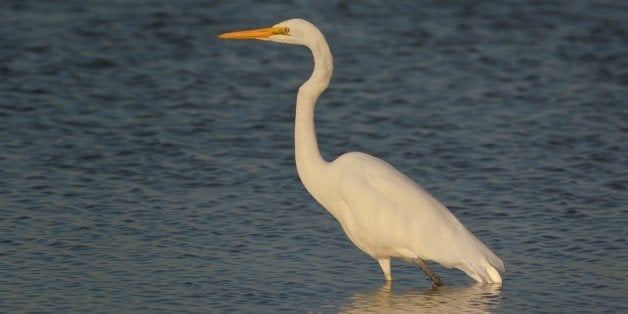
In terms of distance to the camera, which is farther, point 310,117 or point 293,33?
point 293,33

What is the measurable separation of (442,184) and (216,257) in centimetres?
219

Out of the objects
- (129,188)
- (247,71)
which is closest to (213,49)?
(247,71)


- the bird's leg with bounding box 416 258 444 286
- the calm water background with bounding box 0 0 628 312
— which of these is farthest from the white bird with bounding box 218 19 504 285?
the calm water background with bounding box 0 0 628 312

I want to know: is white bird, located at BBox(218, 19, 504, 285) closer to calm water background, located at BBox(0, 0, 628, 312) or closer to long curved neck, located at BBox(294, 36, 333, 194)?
long curved neck, located at BBox(294, 36, 333, 194)

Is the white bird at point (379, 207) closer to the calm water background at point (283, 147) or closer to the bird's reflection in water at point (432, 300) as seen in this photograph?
the bird's reflection in water at point (432, 300)

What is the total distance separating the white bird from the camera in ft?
23.5

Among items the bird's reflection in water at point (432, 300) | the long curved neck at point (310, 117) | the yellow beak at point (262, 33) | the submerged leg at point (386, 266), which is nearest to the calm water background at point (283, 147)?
the bird's reflection in water at point (432, 300)

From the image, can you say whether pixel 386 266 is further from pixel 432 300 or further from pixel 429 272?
pixel 432 300

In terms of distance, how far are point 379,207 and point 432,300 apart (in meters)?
0.58

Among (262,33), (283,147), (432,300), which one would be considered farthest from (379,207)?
(283,147)

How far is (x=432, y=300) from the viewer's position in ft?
23.4

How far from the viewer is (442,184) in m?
9.34

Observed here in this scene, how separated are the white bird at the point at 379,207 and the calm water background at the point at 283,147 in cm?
22

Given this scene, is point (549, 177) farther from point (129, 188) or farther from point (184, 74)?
point (184, 74)
